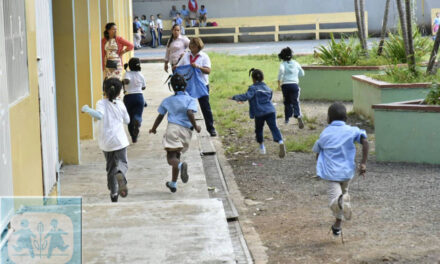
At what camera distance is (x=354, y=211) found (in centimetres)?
821

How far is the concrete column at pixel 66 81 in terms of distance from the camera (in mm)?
10258

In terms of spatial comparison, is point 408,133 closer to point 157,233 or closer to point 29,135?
point 157,233

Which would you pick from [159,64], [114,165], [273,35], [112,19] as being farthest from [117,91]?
[273,35]

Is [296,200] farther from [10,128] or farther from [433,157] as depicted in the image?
[10,128]

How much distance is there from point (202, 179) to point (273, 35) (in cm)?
3320

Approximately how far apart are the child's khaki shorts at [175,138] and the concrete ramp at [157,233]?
4.92 feet

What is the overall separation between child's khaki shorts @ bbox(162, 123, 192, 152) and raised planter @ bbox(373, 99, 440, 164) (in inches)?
128

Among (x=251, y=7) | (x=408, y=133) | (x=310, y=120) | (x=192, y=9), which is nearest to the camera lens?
(x=408, y=133)

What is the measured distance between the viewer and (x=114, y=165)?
805 centimetres

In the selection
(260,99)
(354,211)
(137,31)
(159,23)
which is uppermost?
(159,23)

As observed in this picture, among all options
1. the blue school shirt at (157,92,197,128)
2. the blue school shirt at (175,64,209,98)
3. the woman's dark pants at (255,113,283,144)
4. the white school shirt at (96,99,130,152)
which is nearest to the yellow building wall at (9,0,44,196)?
the white school shirt at (96,99,130,152)

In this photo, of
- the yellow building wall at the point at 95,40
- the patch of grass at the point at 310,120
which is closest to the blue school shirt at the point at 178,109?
the yellow building wall at the point at 95,40

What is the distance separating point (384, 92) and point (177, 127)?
575 centimetres

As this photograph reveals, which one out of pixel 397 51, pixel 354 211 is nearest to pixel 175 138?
pixel 354 211
